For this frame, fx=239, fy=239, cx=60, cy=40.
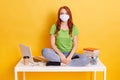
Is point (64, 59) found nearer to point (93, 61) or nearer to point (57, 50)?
point (57, 50)

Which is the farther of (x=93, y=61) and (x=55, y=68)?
(x=93, y=61)

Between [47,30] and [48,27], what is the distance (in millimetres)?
28

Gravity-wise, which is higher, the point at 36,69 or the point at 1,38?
the point at 1,38

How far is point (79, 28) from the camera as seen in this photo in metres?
2.13

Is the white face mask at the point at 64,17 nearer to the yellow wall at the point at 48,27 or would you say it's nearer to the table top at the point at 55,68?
the yellow wall at the point at 48,27

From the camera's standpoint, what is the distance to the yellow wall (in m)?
2.09

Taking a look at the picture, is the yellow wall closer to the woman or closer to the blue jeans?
the woman

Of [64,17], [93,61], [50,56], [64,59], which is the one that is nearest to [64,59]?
[64,59]

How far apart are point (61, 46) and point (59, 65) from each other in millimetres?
220

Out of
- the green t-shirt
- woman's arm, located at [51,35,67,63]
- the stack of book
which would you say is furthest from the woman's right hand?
the stack of book

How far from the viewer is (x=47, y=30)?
6.98 feet

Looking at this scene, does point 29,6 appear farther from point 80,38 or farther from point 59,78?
point 59,78

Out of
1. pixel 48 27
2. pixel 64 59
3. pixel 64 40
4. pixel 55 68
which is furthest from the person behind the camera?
pixel 48 27

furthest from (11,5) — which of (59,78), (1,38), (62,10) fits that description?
(59,78)
